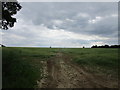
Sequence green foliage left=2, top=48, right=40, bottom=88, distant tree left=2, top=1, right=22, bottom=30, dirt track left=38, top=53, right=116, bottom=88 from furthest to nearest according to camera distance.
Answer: distant tree left=2, top=1, right=22, bottom=30 → dirt track left=38, top=53, right=116, bottom=88 → green foliage left=2, top=48, right=40, bottom=88

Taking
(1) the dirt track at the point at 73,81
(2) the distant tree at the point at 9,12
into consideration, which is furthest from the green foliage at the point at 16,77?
(2) the distant tree at the point at 9,12

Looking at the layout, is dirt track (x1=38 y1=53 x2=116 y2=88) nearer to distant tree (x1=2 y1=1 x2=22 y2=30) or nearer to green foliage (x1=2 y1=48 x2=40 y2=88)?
green foliage (x1=2 y1=48 x2=40 y2=88)

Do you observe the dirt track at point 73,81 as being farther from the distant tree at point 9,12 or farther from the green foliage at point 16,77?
the distant tree at point 9,12

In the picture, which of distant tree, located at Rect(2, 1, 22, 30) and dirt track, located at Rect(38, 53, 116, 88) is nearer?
dirt track, located at Rect(38, 53, 116, 88)

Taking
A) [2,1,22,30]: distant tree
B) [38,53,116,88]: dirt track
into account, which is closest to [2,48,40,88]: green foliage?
[38,53,116,88]: dirt track

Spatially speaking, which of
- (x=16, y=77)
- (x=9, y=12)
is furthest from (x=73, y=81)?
(x=9, y=12)

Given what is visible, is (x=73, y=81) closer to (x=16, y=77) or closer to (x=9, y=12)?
(x=16, y=77)

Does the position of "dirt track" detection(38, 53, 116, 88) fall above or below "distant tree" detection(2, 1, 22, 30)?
below

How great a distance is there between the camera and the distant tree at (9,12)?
1578cm

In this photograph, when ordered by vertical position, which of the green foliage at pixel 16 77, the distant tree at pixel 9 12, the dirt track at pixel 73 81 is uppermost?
the distant tree at pixel 9 12

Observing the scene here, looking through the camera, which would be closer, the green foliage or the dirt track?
the green foliage

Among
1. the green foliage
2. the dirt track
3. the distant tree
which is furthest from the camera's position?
the distant tree

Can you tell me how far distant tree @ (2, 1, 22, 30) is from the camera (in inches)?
621

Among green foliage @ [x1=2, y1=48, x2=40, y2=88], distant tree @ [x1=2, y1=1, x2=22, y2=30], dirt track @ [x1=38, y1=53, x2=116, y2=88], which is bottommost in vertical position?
dirt track @ [x1=38, y1=53, x2=116, y2=88]
